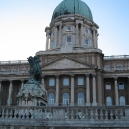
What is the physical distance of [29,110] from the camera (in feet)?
42.2

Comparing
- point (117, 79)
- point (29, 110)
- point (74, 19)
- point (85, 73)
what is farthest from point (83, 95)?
point (29, 110)

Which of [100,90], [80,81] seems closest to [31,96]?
[100,90]

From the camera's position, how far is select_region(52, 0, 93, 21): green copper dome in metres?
74.8

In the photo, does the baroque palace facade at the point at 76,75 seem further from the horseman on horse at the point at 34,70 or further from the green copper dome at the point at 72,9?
the horseman on horse at the point at 34,70

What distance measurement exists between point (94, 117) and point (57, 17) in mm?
65504

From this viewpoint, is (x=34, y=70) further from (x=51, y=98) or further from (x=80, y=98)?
(x=51, y=98)

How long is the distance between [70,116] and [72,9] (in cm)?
6633

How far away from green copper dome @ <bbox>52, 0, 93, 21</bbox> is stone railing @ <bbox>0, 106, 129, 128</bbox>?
64854 mm

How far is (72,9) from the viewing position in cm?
7506

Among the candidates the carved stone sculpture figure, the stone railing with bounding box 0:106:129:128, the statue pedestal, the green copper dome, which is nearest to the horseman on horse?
the carved stone sculpture figure

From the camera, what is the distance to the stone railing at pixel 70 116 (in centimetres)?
1164

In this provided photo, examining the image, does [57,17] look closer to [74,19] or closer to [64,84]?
[74,19]

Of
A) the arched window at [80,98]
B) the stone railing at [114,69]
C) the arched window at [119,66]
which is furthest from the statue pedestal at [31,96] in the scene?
the arched window at [119,66]

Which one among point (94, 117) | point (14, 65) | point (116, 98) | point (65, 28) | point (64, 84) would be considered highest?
point (65, 28)
